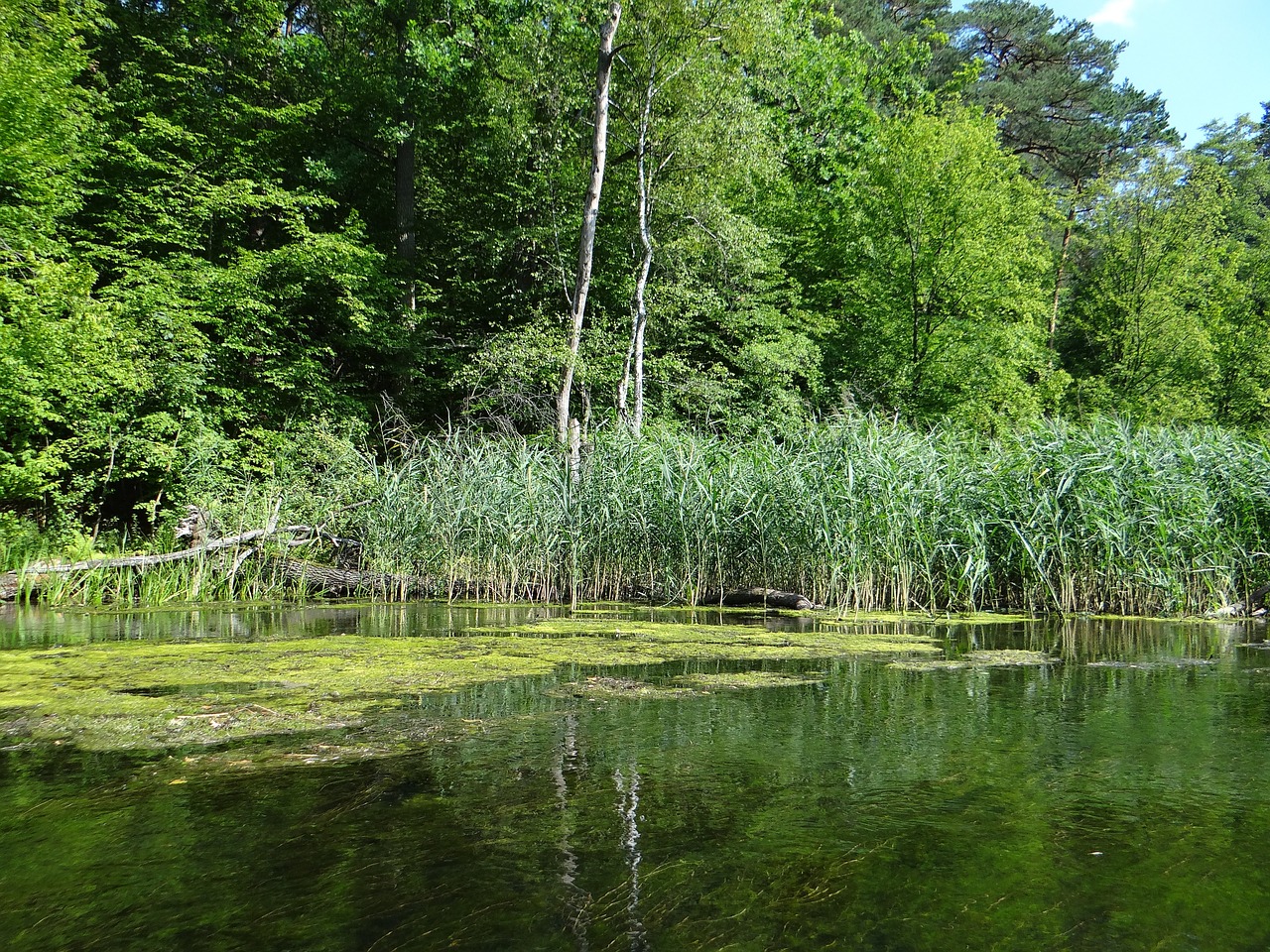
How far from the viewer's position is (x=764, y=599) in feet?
25.7

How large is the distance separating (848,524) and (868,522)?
0.18m

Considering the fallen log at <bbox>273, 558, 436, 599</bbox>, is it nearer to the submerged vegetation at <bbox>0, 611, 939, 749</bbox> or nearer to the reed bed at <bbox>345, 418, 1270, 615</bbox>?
the reed bed at <bbox>345, 418, 1270, 615</bbox>

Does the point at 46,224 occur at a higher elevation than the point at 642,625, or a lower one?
higher

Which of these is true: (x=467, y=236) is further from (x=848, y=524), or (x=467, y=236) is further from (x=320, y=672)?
(x=320, y=672)

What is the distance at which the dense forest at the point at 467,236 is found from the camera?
38.9ft

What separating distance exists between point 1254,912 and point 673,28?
47.9 feet

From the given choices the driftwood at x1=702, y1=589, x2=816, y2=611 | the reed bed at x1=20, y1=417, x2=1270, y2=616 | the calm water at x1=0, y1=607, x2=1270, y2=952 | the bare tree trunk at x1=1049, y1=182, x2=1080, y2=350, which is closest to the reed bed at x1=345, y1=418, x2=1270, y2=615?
the reed bed at x1=20, y1=417, x2=1270, y2=616

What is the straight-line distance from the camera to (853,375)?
17859mm

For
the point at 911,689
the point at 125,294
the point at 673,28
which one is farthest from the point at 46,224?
the point at 911,689

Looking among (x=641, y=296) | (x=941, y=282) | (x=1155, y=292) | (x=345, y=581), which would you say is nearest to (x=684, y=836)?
(x=345, y=581)

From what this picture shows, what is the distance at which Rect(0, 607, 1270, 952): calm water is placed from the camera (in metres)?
1.65

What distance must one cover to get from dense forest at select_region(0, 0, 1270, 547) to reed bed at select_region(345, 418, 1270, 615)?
1627 mm

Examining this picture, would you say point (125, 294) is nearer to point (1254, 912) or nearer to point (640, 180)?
point (640, 180)

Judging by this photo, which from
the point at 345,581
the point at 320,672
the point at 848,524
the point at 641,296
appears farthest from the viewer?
the point at 641,296
